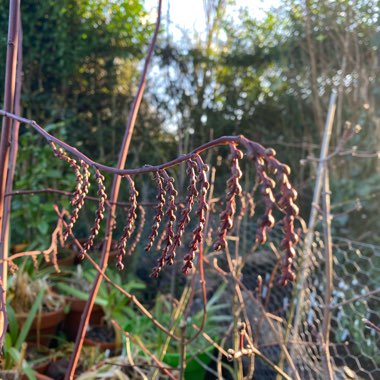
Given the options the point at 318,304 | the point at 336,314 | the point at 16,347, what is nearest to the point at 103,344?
the point at 16,347

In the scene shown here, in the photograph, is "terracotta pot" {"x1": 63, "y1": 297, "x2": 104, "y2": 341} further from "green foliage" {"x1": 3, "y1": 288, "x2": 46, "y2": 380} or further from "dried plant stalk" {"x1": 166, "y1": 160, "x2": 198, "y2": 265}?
"dried plant stalk" {"x1": 166, "y1": 160, "x2": 198, "y2": 265}

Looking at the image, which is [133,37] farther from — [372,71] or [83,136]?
[372,71]

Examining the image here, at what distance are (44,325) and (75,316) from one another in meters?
0.37

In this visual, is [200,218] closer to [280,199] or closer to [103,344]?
[280,199]

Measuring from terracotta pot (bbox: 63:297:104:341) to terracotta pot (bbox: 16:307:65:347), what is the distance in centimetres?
20

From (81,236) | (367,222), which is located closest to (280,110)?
(367,222)

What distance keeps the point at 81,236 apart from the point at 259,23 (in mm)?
2335

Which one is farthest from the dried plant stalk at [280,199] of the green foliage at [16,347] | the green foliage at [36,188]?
the green foliage at [36,188]

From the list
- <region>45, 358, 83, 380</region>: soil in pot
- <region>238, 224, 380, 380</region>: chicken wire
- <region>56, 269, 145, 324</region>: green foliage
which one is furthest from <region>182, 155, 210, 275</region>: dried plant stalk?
<region>56, 269, 145, 324</region>: green foliage

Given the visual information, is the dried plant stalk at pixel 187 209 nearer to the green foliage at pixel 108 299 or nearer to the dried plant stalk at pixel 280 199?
the dried plant stalk at pixel 280 199

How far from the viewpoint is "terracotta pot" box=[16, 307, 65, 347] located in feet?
8.12

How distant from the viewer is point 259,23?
14.0 feet

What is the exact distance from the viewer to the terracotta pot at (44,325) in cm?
247

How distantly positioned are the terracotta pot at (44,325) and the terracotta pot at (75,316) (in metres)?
0.20
